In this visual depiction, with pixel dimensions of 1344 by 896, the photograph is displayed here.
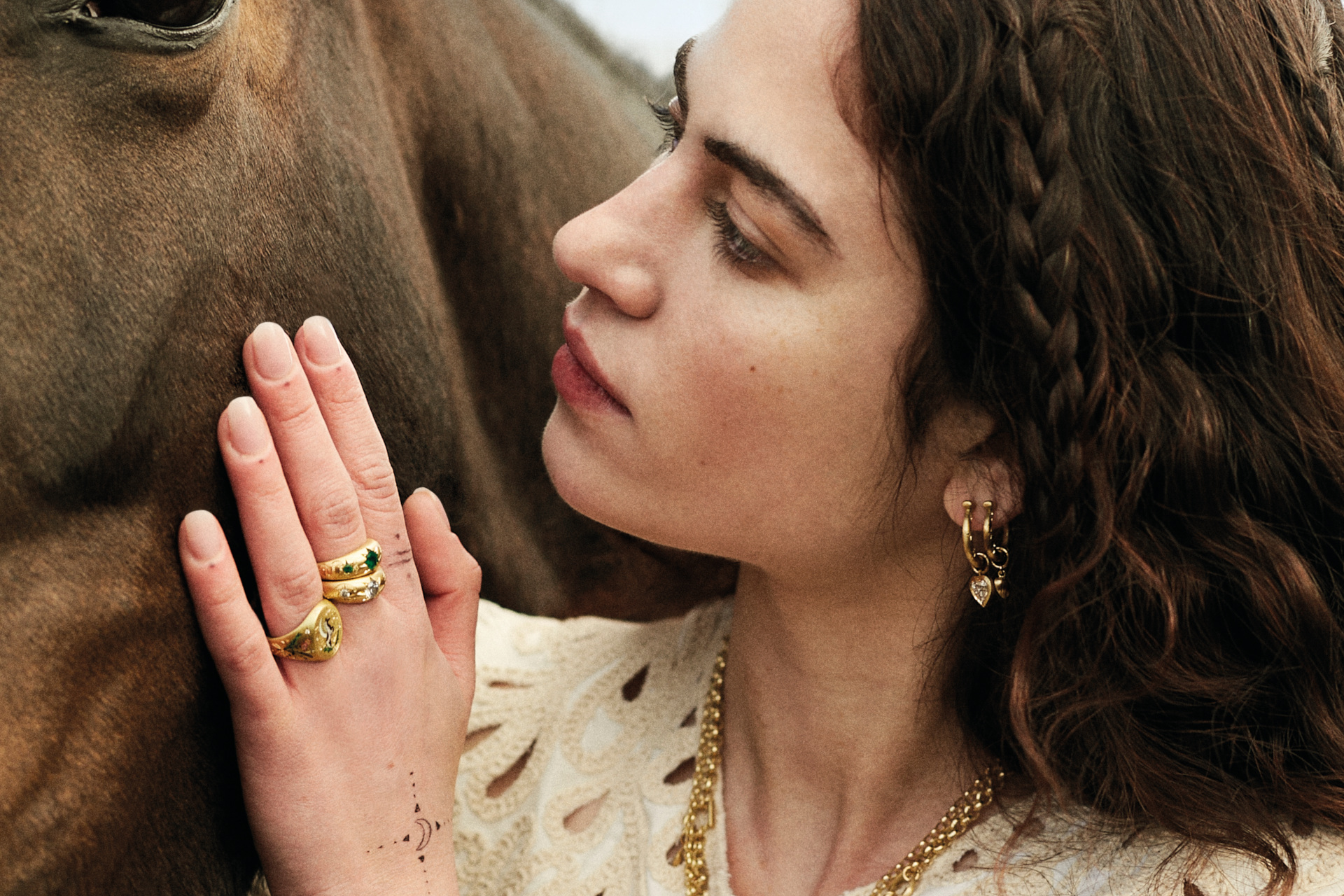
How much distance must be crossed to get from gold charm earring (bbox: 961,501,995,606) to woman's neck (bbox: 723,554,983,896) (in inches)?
3.2

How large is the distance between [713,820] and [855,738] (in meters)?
0.16

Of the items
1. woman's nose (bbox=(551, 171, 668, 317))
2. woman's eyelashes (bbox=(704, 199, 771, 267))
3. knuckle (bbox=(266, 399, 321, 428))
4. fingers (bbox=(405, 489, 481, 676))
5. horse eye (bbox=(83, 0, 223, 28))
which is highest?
horse eye (bbox=(83, 0, 223, 28))

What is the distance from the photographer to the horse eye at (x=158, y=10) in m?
0.79

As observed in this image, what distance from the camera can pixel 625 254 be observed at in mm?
1014

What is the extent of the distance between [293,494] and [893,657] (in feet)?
1.78

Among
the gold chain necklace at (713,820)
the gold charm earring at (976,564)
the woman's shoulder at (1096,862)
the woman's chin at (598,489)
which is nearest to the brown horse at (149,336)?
the woman's chin at (598,489)

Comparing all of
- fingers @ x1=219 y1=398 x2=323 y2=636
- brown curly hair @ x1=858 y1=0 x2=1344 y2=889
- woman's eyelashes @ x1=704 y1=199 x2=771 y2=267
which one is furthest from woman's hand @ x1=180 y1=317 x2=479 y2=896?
brown curly hair @ x1=858 y1=0 x2=1344 y2=889

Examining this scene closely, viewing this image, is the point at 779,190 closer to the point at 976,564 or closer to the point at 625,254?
the point at 625,254

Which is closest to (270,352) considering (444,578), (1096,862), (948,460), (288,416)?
(288,416)

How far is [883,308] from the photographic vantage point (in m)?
0.97

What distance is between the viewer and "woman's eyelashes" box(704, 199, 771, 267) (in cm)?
97

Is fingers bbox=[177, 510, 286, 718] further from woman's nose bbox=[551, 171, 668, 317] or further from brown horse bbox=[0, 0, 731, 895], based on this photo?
woman's nose bbox=[551, 171, 668, 317]

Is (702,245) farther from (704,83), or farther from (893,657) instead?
(893,657)

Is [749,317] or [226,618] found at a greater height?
[749,317]
